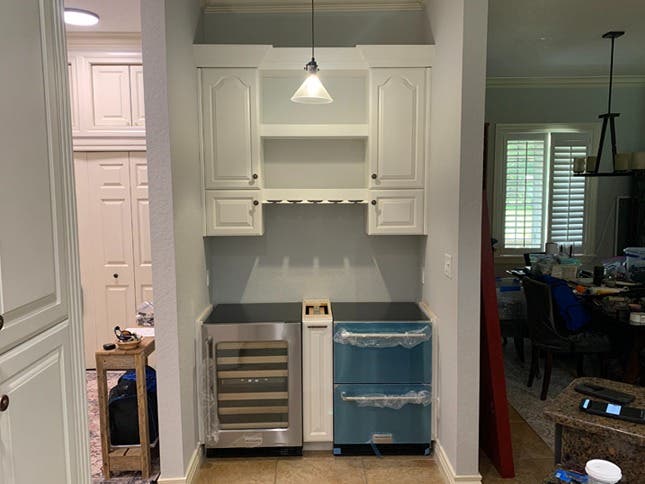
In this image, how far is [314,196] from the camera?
2.97 m

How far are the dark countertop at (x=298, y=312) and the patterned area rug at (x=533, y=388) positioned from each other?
1.15 meters

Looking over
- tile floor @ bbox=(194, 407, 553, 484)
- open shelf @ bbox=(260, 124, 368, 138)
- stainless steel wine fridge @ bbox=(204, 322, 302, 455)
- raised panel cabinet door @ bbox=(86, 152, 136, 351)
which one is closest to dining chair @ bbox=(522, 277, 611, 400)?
tile floor @ bbox=(194, 407, 553, 484)

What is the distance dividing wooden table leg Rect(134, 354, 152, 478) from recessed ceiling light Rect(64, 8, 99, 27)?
240 cm

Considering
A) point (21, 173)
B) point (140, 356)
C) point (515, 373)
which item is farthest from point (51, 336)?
point (515, 373)

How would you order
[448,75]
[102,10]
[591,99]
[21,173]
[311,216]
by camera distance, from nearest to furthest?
[21,173] → [448,75] → [102,10] → [311,216] → [591,99]

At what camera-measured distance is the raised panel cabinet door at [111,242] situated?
3783 millimetres

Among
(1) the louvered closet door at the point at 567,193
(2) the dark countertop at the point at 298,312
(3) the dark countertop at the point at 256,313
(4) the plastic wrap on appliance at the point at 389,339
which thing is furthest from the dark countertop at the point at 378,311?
(1) the louvered closet door at the point at 567,193

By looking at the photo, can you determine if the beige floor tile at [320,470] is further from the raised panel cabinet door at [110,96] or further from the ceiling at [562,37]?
the ceiling at [562,37]

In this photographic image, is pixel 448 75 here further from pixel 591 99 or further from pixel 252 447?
pixel 591 99

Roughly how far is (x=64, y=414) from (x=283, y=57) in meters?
2.33

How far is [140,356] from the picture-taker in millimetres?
2496

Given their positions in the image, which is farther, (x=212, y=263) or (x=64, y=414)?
(x=212, y=263)

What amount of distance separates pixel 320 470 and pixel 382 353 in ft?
2.65

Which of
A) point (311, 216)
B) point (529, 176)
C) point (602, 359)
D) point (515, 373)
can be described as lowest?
point (515, 373)
